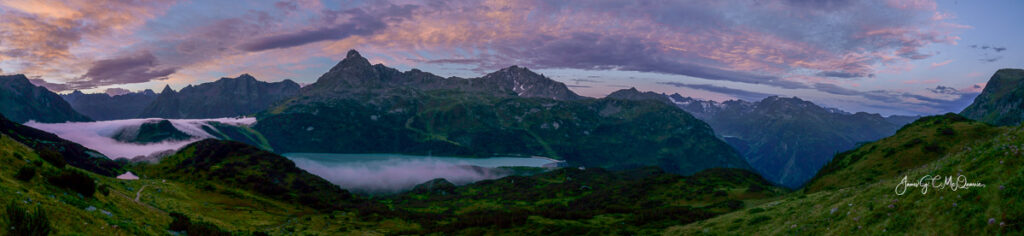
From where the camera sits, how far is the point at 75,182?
77.2 ft

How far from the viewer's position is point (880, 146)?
289ft

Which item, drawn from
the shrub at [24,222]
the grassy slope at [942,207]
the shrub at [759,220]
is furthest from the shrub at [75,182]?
the shrub at [759,220]

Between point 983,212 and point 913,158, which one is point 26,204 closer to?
point 983,212

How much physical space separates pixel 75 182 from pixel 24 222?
14.5 metres

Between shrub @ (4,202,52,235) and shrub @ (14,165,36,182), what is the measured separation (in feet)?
40.4


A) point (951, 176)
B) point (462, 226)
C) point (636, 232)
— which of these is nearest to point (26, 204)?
point (951, 176)

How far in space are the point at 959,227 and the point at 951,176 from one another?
5.76 metres

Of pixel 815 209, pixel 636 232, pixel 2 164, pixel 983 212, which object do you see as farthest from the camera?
pixel 636 232

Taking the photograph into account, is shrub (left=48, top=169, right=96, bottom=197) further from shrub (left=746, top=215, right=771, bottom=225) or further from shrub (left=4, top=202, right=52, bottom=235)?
shrub (left=746, top=215, right=771, bottom=225)

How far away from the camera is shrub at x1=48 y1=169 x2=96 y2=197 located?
2248 centimetres

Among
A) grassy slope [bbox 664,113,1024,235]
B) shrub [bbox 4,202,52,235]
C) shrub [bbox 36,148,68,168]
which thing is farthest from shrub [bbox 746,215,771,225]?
shrub [bbox 36,148,68,168]

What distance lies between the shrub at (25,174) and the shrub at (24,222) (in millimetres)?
12323

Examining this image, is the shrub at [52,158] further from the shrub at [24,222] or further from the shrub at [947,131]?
the shrub at [947,131]

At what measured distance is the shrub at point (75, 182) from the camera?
22.5 metres
